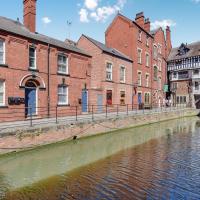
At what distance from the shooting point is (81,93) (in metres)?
23.0

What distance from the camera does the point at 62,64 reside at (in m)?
20.9

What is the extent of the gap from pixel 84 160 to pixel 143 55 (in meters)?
25.8

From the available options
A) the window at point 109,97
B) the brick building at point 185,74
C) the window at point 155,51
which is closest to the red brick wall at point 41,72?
the window at point 109,97

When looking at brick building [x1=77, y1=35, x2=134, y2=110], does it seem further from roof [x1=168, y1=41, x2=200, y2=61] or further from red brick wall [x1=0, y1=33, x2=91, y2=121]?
roof [x1=168, y1=41, x2=200, y2=61]

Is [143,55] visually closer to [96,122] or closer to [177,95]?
[177,95]

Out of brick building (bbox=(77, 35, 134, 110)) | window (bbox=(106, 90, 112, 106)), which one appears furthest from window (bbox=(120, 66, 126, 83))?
window (bbox=(106, 90, 112, 106))

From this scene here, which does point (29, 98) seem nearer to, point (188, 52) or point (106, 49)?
point (106, 49)

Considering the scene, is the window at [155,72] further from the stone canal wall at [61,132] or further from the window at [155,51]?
the stone canal wall at [61,132]

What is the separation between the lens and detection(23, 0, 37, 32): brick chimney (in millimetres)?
20703

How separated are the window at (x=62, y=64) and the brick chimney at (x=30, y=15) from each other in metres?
3.64

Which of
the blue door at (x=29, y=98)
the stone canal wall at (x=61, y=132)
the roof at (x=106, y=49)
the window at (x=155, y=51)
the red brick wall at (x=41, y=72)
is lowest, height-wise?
the stone canal wall at (x=61, y=132)

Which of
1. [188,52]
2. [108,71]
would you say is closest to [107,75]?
[108,71]

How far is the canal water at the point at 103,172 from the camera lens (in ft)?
25.6

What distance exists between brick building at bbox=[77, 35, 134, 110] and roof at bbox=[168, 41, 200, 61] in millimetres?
18313
